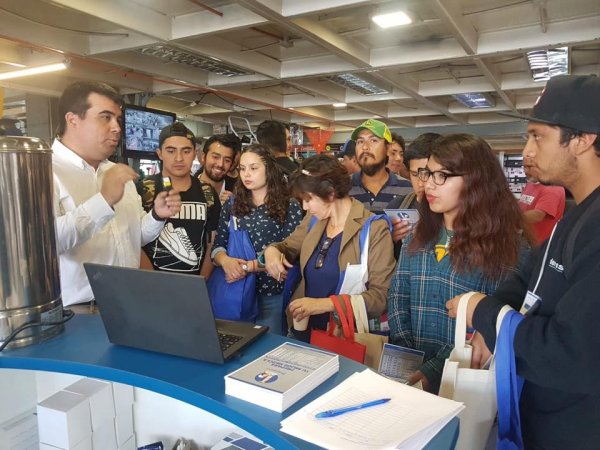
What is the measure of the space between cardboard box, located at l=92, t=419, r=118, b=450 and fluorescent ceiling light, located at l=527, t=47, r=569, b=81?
560 centimetres

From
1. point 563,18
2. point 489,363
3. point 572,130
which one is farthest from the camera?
point 563,18

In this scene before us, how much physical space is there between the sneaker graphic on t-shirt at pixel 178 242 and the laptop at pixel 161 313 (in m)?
1.50

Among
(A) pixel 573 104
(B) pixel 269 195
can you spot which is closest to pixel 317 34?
(B) pixel 269 195

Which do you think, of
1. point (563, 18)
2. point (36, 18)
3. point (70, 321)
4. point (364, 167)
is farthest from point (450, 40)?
point (70, 321)

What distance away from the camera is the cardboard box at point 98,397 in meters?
1.08

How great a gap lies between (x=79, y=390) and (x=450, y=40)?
5122 mm

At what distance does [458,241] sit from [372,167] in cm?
145

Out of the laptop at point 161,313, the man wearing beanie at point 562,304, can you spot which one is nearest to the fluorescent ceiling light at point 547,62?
the man wearing beanie at point 562,304

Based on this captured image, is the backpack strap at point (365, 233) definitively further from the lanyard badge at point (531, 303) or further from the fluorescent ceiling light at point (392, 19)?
the fluorescent ceiling light at point (392, 19)

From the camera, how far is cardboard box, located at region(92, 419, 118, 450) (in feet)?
3.58

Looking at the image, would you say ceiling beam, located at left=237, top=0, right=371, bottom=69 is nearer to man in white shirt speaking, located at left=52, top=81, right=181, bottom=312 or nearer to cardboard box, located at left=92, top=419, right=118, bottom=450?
man in white shirt speaking, located at left=52, top=81, right=181, bottom=312

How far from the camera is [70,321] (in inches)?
48.4

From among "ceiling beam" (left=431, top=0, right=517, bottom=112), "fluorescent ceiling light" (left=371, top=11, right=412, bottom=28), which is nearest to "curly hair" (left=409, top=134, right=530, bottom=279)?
"ceiling beam" (left=431, top=0, right=517, bottom=112)

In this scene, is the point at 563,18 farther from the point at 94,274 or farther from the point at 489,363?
the point at 94,274
